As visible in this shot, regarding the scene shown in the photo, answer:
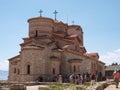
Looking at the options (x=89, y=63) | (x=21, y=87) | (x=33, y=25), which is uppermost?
(x=33, y=25)

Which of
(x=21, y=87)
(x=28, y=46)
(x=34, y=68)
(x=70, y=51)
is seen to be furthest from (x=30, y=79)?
(x=21, y=87)

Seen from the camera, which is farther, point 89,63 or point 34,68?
point 89,63

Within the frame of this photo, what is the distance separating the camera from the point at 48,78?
33.1 meters

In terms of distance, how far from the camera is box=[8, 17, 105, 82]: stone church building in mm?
32625

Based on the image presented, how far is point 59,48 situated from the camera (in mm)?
37312

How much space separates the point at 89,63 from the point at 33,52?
337 inches

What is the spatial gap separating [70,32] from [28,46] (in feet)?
49.3

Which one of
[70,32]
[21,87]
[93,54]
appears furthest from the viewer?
[70,32]

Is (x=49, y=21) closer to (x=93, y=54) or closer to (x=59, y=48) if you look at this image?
(x=59, y=48)

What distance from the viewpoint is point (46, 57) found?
33625 mm

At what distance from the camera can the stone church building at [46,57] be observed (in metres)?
32.6

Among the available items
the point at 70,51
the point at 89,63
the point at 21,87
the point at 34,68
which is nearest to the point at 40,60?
the point at 34,68

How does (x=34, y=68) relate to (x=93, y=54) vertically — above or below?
below

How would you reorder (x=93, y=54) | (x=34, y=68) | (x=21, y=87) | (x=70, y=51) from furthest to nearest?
(x=93, y=54), (x=70, y=51), (x=34, y=68), (x=21, y=87)
